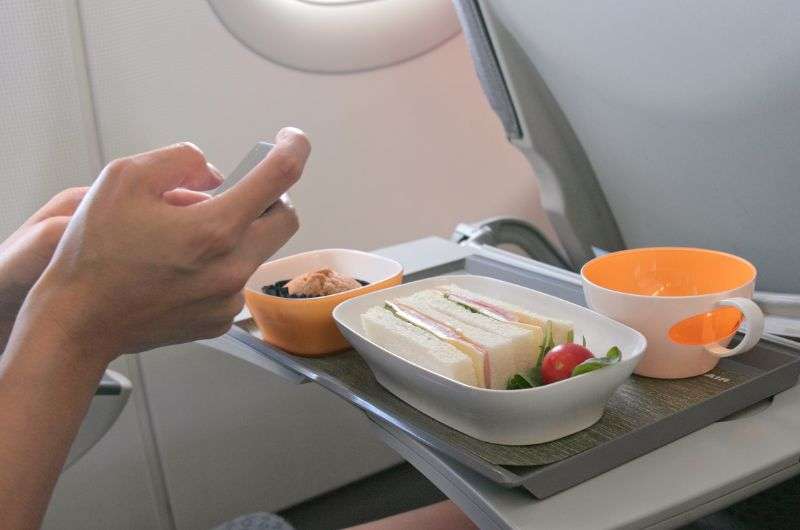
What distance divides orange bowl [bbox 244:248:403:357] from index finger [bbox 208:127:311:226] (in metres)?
0.23

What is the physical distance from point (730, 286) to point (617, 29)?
0.39m

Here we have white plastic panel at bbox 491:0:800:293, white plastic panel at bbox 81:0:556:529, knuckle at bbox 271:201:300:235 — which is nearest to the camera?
knuckle at bbox 271:201:300:235

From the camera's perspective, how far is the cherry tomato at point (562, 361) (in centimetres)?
76

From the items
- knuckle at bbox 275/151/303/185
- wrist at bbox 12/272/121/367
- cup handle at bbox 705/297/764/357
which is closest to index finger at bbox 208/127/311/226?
knuckle at bbox 275/151/303/185

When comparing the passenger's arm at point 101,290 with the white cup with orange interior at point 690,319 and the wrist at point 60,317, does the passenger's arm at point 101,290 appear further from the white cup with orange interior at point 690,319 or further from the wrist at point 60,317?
the white cup with orange interior at point 690,319

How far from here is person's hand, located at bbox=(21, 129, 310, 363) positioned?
703mm

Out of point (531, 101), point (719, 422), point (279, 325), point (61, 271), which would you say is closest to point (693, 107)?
point (531, 101)

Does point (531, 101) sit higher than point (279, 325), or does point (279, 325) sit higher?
point (531, 101)

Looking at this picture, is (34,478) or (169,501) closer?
(34,478)

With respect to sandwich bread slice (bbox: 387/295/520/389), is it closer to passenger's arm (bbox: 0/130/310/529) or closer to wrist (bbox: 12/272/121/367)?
passenger's arm (bbox: 0/130/310/529)

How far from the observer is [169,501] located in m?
1.69

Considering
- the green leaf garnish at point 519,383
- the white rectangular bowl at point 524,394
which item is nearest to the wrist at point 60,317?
the white rectangular bowl at point 524,394

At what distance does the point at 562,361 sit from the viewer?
0.76 m

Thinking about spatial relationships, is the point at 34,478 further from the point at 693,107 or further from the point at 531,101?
the point at 531,101
